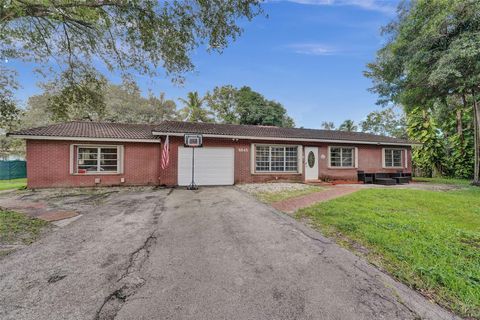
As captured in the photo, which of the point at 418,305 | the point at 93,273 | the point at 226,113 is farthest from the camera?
the point at 226,113

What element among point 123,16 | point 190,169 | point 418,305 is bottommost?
point 418,305

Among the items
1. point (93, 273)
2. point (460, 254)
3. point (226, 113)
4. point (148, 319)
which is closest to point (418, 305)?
point (460, 254)

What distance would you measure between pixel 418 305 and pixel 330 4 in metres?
9.63

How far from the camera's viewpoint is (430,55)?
9.81 metres

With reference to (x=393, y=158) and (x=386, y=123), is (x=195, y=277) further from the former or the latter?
(x=386, y=123)

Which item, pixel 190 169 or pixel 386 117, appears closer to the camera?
pixel 190 169

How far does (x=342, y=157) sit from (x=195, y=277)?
1313cm

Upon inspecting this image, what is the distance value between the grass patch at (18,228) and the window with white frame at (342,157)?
44.2ft

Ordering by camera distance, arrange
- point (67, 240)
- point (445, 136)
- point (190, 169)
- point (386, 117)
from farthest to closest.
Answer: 1. point (386, 117)
2. point (445, 136)
3. point (190, 169)
4. point (67, 240)

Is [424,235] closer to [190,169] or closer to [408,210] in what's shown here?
[408,210]

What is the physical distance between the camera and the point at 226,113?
2797 centimetres

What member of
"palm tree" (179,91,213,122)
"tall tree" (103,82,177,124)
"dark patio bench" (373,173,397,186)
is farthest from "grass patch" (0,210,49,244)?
"palm tree" (179,91,213,122)

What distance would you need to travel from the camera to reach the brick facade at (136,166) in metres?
9.73

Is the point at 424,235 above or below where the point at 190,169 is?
below
